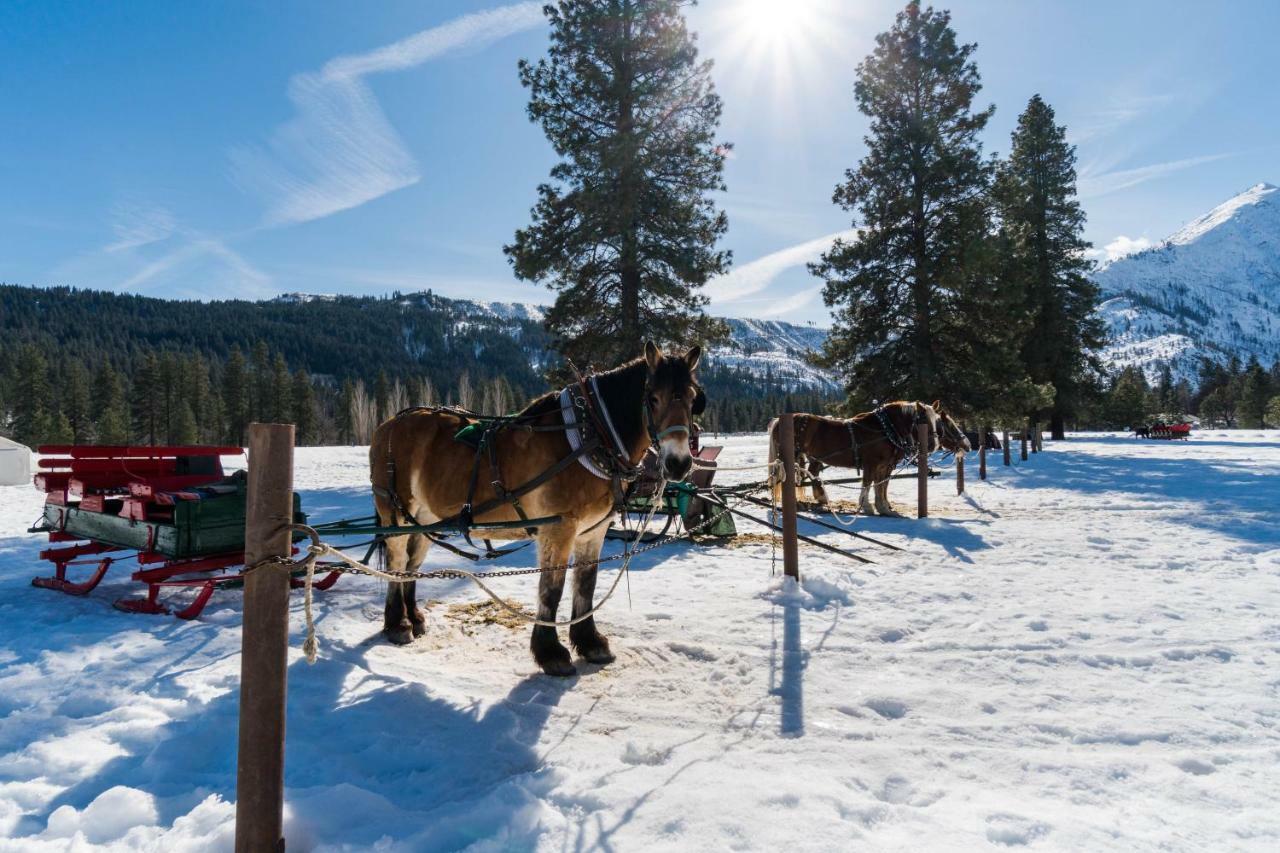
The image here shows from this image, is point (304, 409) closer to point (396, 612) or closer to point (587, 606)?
point (396, 612)

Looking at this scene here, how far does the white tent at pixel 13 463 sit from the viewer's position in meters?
20.3

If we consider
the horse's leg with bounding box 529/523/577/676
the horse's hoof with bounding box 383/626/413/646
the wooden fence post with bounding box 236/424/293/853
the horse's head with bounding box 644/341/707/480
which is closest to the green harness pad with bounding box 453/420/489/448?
the horse's leg with bounding box 529/523/577/676

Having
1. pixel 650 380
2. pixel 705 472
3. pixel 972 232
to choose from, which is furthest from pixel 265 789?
pixel 972 232

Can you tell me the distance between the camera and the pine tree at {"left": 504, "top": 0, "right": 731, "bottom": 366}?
16.1 m

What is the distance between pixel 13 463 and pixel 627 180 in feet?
72.3

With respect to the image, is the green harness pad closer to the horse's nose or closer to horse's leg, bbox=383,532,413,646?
horse's leg, bbox=383,532,413,646

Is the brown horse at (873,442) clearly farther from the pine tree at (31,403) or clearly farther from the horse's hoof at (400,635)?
the pine tree at (31,403)

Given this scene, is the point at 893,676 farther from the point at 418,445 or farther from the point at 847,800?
the point at 418,445

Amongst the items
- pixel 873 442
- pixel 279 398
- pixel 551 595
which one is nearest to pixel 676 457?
pixel 551 595

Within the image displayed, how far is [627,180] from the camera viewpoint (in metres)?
15.9

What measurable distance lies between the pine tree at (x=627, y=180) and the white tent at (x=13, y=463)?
18256mm

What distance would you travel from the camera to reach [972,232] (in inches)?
789

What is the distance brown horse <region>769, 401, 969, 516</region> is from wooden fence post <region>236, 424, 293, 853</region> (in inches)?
428

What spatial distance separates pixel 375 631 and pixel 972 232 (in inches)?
828
